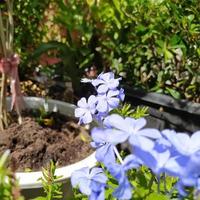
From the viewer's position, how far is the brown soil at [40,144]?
5.98ft

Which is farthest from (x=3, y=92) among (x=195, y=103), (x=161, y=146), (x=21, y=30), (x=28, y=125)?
(x=161, y=146)

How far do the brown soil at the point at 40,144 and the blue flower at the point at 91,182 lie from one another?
926 millimetres

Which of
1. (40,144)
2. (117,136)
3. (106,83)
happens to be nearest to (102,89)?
(106,83)

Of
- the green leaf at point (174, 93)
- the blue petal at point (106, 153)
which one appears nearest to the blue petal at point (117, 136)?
the blue petal at point (106, 153)

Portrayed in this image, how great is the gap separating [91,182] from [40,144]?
108 cm

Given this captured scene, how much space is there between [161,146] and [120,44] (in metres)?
1.72

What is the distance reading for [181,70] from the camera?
2350 mm

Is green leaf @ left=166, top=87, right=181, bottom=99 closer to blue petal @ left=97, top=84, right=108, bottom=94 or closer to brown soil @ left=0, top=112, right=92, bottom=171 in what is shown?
brown soil @ left=0, top=112, right=92, bottom=171

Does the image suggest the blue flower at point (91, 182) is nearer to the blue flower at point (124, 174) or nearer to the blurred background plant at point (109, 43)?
the blue flower at point (124, 174)

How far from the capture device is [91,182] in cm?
81

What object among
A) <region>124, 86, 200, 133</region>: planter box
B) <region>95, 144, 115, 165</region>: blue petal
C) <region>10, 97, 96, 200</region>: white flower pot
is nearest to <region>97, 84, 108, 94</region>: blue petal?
<region>95, 144, 115, 165</region>: blue petal

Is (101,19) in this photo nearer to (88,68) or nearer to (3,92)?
(88,68)

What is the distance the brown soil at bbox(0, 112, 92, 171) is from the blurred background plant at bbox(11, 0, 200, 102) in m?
0.43

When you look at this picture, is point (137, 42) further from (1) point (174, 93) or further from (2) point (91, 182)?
(2) point (91, 182)
